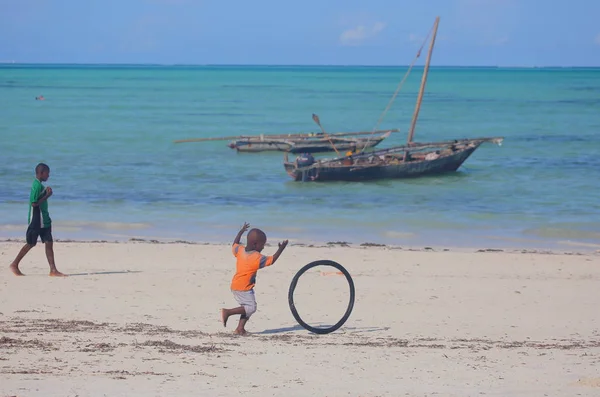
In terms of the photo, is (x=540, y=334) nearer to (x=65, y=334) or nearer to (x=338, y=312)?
(x=338, y=312)

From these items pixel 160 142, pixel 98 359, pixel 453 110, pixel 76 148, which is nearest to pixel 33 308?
pixel 98 359

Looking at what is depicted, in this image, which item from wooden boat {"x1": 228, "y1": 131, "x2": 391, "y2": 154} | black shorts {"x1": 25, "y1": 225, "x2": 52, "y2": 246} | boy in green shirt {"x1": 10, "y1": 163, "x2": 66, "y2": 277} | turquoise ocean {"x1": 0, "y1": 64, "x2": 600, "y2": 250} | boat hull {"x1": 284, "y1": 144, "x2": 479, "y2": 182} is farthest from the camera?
wooden boat {"x1": 228, "y1": 131, "x2": 391, "y2": 154}

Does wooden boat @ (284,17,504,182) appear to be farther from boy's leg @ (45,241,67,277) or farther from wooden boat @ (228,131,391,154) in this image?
boy's leg @ (45,241,67,277)

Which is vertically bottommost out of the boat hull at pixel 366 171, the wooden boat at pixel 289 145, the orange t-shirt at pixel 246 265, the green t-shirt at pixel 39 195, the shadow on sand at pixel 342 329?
the shadow on sand at pixel 342 329

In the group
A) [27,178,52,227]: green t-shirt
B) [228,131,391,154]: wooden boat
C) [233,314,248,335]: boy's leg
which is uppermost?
[228,131,391,154]: wooden boat

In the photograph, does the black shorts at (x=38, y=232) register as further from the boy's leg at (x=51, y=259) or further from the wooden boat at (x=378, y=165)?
the wooden boat at (x=378, y=165)

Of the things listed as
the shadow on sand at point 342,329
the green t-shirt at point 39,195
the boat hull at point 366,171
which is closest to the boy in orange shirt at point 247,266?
the shadow on sand at point 342,329

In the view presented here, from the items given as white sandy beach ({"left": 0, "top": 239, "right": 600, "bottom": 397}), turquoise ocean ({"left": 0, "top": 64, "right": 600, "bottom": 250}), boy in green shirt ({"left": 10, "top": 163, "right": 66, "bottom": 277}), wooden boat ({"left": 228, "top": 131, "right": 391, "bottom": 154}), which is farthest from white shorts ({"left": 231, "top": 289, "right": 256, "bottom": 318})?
wooden boat ({"left": 228, "top": 131, "right": 391, "bottom": 154})

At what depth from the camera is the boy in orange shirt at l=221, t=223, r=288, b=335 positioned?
876 centimetres

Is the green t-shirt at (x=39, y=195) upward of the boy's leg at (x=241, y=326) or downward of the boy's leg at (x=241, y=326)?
upward

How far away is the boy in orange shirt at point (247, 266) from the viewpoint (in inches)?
345

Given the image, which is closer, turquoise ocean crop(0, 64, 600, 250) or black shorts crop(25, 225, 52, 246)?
black shorts crop(25, 225, 52, 246)

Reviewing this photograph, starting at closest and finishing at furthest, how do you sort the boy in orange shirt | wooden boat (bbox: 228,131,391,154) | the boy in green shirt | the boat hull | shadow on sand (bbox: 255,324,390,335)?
the boy in orange shirt
shadow on sand (bbox: 255,324,390,335)
the boy in green shirt
the boat hull
wooden boat (bbox: 228,131,391,154)

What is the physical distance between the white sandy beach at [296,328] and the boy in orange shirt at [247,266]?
27 cm
